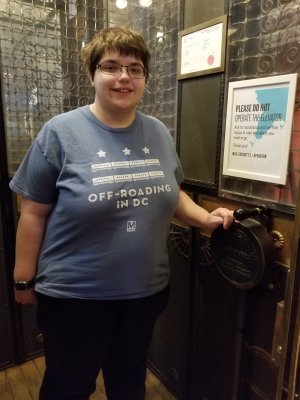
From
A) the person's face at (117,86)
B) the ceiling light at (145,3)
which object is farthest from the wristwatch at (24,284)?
the ceiling light at (145,3)

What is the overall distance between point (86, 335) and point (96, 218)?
389 mm

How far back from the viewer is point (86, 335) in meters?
1.07

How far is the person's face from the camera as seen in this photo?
99cm

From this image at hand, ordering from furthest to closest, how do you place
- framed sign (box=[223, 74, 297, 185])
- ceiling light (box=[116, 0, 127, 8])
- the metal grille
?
ceiling light (box=[116, 0, 127, 8]), the metal grille, framed sign (box=[223, 74, 297, 185])

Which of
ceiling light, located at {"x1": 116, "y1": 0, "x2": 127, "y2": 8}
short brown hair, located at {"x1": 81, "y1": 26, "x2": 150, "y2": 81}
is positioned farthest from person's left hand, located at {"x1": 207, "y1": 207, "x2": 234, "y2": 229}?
ceiling light, located at {"x1": 116, "y1": 0, "x2": 127, "y2": 8}

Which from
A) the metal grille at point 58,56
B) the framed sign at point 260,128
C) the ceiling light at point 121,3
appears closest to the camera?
the framed sign at point 260,128

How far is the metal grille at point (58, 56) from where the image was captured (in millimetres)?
1441

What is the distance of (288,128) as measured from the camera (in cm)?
97

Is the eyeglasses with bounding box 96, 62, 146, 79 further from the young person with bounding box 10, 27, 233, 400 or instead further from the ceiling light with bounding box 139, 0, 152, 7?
the ceiling light with bounding box 139, 0, 152, 7

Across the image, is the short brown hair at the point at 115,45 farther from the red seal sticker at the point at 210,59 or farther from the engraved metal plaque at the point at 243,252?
the engraved metal plaque at the point at 243,252

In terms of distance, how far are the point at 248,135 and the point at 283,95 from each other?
164mm

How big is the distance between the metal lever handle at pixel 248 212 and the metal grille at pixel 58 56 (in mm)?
536

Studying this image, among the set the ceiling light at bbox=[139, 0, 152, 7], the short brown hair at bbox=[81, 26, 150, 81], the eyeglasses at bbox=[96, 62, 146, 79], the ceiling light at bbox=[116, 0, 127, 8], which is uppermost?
the ceiling light at bbox=[116, 0, 127, 8]

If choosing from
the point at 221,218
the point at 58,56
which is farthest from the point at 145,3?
the point at 221,218
